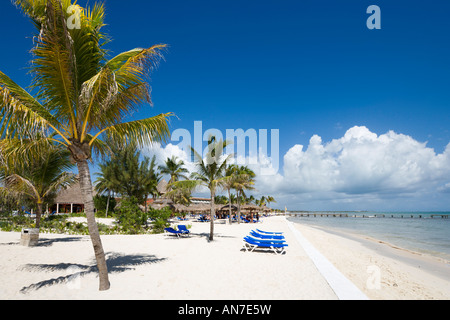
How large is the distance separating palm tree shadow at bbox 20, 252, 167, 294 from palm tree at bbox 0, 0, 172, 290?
1.50 metres

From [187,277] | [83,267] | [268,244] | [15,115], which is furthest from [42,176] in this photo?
[268,244]

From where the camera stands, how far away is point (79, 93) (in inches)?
211

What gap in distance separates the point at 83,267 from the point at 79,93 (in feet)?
15.8

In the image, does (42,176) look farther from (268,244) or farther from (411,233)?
(411,233)

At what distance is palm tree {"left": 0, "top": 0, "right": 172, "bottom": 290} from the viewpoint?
4621 millimetres

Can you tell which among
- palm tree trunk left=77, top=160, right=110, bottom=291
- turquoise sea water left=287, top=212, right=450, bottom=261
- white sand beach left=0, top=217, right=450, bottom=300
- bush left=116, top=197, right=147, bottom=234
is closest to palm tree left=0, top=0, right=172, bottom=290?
palm tree trunk left=77, top=160, right=110, bottom=291

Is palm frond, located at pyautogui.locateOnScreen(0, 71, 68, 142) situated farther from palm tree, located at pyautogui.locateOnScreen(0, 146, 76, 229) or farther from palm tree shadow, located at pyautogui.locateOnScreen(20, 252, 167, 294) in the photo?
palm tree, located at pyautogui.locateOnScreen(0, 146, 76, 229)

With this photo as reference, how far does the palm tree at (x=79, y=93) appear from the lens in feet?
15.2

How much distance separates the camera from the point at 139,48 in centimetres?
540

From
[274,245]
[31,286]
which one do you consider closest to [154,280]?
[31,286]

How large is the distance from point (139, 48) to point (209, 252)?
7512 mm

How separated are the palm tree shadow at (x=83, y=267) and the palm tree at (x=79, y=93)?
150 centimetres
